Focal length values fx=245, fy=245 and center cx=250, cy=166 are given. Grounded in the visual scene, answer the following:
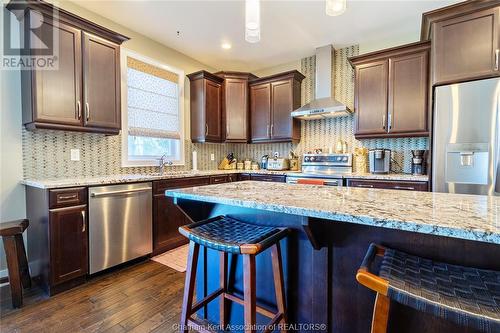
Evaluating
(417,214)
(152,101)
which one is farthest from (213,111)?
(417,214)

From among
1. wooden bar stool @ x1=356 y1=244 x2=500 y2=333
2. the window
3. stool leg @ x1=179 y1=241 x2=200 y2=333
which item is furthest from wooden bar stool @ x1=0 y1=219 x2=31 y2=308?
wooden bar stool @ x1=356 y1=244 x2=500 y2=333

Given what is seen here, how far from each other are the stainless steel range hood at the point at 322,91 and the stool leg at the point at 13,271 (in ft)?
11.3

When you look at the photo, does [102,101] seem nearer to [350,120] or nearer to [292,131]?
[292,131]

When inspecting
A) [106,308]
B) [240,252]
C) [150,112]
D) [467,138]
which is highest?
[150,112]

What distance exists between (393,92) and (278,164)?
6.30ft

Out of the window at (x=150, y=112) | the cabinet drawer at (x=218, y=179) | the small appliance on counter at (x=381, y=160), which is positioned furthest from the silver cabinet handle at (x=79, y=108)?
the small appliance on counter at (x=381, y=160)

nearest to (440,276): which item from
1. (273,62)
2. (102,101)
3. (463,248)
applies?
(463,248)

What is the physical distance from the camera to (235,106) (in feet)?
13.8

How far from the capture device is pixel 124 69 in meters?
3.12

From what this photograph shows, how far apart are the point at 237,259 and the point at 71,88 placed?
227cm

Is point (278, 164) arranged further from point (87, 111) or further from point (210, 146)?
point (87, 111)

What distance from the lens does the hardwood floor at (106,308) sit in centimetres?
167

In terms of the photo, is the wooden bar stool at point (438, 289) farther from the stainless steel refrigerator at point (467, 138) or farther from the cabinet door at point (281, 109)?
the cabinet door at point (281, 109)

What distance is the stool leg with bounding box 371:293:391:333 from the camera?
2.58 ft
